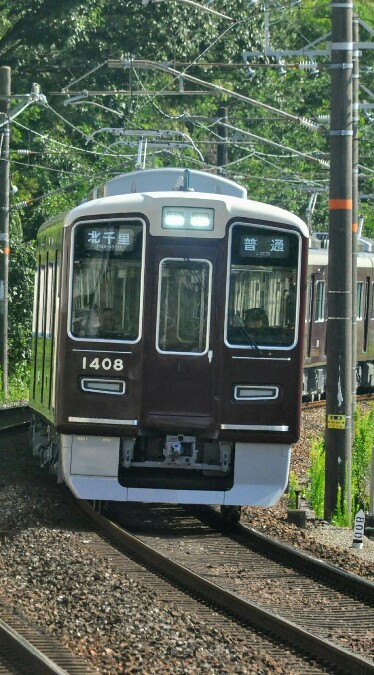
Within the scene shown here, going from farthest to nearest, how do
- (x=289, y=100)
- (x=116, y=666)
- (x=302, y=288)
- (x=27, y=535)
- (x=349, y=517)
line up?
1. (x=289, y=100)
2. (x=349, y=517)
3. (x=302, y=288)
4. (x=27, y=535)
5. (x=116, y=666)

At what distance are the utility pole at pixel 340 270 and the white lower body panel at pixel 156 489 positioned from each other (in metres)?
1.55

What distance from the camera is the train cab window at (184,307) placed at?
12500mm

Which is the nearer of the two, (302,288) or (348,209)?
(302,288)

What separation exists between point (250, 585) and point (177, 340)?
2765 mm

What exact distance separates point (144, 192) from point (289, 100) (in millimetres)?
33508

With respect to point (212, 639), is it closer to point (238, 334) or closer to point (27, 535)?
point (27, 535)

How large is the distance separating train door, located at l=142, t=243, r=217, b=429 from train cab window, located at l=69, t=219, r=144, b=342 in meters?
0.15

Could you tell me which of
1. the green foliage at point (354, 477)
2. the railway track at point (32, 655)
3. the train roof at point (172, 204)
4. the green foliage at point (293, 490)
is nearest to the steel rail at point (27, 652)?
the railway track at point (32, 655)

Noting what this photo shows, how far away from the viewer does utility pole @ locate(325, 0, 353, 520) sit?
14.1 meters

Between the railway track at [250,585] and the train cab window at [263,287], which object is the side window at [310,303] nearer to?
the railway track at [250,585]

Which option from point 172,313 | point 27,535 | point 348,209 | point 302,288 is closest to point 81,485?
point 27,535

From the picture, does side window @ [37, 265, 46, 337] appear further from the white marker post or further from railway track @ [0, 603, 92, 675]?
railway track @ [0, 603, 92, 675]

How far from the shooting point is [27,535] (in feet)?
39.1

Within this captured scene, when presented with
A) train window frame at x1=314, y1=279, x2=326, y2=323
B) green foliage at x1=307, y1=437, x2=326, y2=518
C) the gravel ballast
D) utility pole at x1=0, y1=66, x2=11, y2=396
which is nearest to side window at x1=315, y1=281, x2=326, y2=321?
train window frame at x1=314, y1=279, x2=326, y2=323
